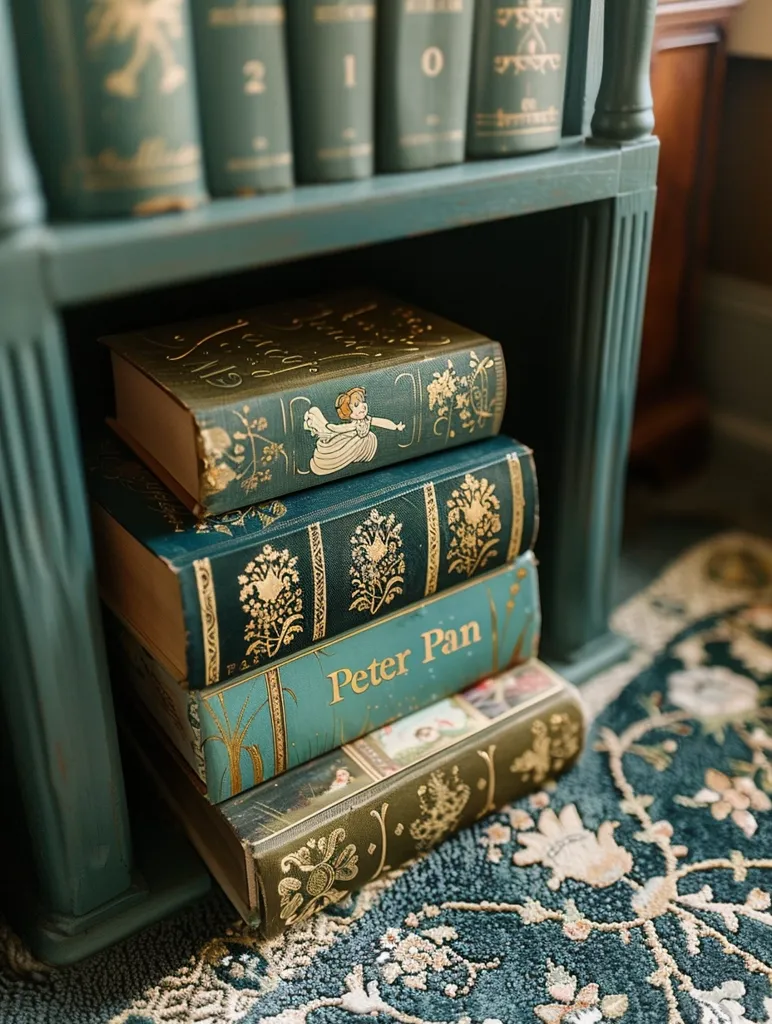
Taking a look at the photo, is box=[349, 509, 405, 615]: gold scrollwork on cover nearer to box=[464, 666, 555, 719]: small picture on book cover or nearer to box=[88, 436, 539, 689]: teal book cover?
box=[88, 436, 539, 689]: teal book cover

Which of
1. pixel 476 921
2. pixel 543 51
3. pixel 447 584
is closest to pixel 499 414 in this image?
pixel 447 584

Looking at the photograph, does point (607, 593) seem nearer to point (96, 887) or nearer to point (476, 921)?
point (476, 921)

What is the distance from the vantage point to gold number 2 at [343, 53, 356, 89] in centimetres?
51

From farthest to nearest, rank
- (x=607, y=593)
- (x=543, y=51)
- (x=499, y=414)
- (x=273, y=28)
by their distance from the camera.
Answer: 1. (x=607, y=593)
2. (x=499, y=414)
3. (x=543, y=51)
4. (x=273, y=28)

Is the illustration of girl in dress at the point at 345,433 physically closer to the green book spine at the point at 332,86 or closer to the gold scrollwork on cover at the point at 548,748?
the green book spine at the point at 332,86

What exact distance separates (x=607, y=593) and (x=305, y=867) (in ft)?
1.20

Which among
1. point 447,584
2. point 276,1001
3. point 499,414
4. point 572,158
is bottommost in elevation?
point 276,1001

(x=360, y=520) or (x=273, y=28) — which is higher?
(x=273, y=28)

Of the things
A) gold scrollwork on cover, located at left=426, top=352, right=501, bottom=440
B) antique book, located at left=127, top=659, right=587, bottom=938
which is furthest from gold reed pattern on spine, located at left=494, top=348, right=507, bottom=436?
antique book, located at left=127, top=659, right=587, bottom=938

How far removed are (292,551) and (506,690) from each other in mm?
234

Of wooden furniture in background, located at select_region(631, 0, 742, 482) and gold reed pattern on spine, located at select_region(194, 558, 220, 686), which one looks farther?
wooden furniture in background, located at select_region(631, 0, 742, 482)

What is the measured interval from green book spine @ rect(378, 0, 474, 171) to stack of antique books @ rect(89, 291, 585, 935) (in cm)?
13

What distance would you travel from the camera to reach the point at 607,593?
84cm

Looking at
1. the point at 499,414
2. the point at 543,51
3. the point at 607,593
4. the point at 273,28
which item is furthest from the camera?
the point at 607,593
